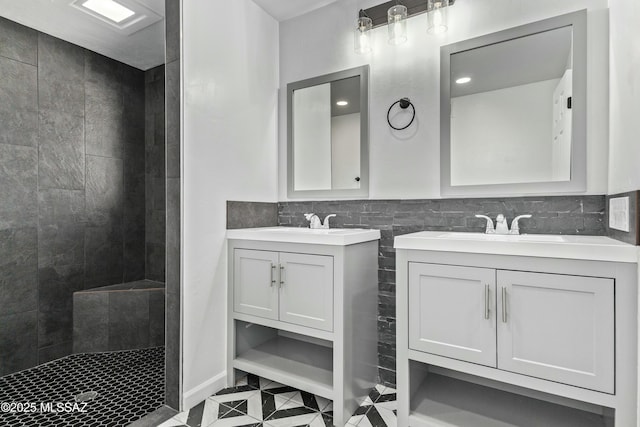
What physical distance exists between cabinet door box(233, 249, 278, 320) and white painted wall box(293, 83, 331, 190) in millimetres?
718

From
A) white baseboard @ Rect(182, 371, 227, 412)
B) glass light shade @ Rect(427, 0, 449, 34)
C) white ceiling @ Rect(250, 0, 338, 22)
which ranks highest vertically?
white ceiling @ Rect(250, 0, 338, 22)

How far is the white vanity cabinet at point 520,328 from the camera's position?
1205mm

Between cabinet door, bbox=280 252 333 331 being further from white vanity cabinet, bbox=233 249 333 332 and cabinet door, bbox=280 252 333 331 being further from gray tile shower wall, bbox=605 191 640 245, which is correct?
gray tile shower wall, bbox=605 191 640 245

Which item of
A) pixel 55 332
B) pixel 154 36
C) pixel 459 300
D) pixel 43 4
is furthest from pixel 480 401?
pixel 43 4

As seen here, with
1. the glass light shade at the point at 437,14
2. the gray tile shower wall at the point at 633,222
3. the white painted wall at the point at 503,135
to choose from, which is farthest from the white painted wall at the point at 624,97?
the glass light shade at the point at 437,14

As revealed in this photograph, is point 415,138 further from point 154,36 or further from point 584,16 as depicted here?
point 154,36

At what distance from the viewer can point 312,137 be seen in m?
2.50

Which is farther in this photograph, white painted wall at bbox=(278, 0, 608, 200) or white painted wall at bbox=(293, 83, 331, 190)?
white painted wall at bbox=(293, 83, 331, 190)

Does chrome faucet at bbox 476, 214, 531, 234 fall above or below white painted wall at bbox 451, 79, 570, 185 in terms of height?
below

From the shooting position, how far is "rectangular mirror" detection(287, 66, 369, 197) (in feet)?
7.52

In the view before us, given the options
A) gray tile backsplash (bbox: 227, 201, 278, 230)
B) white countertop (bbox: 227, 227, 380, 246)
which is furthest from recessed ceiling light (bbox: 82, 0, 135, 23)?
white countertop (bbox: 227, 227, 380, 246)

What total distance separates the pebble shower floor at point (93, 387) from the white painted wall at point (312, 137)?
63.9 inches

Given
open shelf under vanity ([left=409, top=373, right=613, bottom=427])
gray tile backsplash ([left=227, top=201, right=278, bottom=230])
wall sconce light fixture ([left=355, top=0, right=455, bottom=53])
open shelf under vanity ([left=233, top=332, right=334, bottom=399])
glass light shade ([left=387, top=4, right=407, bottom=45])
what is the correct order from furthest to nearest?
1. gray tile backsplash ([left=227, top=201, right=278, bottom=230])
2. glass light shade ([left=387, top=4, right=407, bottom=45])
3. wall sconce light fixture ([left=355, top=0, right=455, bottom=53])
4. open shelf under vanity ([left=233, top=332, right=334, bottom=399])
5. open shelf under vanity ([left=409, top=373, right=613, bottom=427])

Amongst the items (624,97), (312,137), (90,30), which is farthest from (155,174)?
(624,97)
